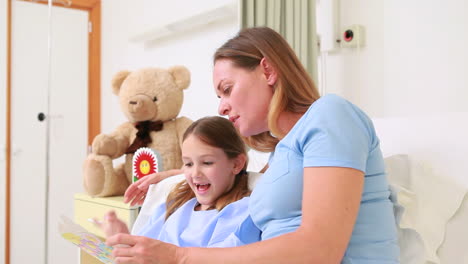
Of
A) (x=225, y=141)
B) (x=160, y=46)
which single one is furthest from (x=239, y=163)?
(x=160, y=46)

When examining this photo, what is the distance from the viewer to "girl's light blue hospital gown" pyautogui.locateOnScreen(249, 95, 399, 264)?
75 centimetres

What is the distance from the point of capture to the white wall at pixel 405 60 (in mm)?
1649

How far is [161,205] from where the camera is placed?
1.42 meters

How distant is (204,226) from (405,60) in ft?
3.53

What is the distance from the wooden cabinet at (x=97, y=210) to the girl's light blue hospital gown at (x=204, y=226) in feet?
1.14

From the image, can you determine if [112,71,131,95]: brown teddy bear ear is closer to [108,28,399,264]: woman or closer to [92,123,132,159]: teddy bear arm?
[92,123,132,159]: teddy bear arm

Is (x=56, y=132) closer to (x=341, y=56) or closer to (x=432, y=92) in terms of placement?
(x=341, y=56)

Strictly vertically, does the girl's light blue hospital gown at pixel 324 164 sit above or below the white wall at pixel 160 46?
below

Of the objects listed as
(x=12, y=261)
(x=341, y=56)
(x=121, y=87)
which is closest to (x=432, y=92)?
(x=341, y=56)

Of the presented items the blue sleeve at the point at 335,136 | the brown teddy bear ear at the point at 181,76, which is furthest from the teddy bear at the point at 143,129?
the blue sleeve at the point at 335,136

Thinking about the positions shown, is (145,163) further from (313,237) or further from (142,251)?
(313,237)

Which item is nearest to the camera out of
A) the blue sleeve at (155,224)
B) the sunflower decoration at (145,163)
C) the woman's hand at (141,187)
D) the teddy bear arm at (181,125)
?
the blue sleeve at (155,224)

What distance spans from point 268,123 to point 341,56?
1162mm

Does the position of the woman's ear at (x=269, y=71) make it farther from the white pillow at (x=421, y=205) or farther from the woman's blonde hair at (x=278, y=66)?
the white pillow at (x=421, y=205)
